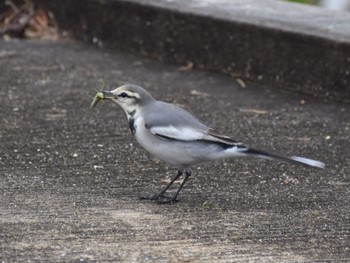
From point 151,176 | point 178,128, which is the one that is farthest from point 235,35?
point 178,128

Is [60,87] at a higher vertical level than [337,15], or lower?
lower

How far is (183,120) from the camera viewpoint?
5.14m

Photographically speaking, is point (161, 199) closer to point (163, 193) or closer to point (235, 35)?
point (163, 193)

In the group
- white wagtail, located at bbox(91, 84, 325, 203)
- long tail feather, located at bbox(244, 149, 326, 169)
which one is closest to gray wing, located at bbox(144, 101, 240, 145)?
white wagtail, located at bbox(91, 84, 325, 203)

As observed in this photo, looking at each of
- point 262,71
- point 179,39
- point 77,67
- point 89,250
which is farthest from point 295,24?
point 89,250

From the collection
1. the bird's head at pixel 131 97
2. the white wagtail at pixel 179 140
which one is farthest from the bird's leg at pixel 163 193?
the bird's head at pixel 131 97

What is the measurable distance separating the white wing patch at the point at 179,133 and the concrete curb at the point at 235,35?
7.38 ft

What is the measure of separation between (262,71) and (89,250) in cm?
349

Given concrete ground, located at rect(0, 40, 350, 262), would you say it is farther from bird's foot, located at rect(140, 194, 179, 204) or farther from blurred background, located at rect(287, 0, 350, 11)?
blurred background, located at rect(287, 0, 350, 11)

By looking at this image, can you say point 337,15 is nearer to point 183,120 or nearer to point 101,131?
point 101,131

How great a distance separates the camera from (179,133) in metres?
5.09

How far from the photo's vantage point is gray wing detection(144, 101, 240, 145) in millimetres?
5066

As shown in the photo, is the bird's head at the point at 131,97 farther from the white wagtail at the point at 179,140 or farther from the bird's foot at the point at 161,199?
the bird's foot at the point at 161,199

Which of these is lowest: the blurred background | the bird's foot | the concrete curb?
the blurred background
